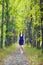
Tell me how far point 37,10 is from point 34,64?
698 centimetres

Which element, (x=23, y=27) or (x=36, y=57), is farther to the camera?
(x=23, y=27)

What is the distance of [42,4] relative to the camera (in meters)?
17.0

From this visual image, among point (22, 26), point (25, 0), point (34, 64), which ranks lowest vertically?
point (34, 64)

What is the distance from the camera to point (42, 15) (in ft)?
56.5

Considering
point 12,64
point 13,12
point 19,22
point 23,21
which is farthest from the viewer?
point 23,21

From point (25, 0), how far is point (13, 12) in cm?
575

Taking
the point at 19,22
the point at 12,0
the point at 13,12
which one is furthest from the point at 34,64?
the point at 19,22

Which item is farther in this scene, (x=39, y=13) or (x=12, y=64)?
(x=39, y=13)

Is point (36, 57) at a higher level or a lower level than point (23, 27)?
lower

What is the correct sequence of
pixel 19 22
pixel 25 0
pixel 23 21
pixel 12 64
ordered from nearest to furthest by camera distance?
1. pixel 12 64
2. pixel 25 0
3. pixel 19 22
4. pixel 23 21

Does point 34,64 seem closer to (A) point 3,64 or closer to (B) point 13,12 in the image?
(A) point 3,64

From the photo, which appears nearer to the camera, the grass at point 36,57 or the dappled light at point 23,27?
the grass at point 36,57

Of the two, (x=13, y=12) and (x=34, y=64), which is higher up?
(x=13, y=12)

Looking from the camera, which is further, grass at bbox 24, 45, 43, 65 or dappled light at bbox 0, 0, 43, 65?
dappled light at bbox 0, 0, 43, 65
